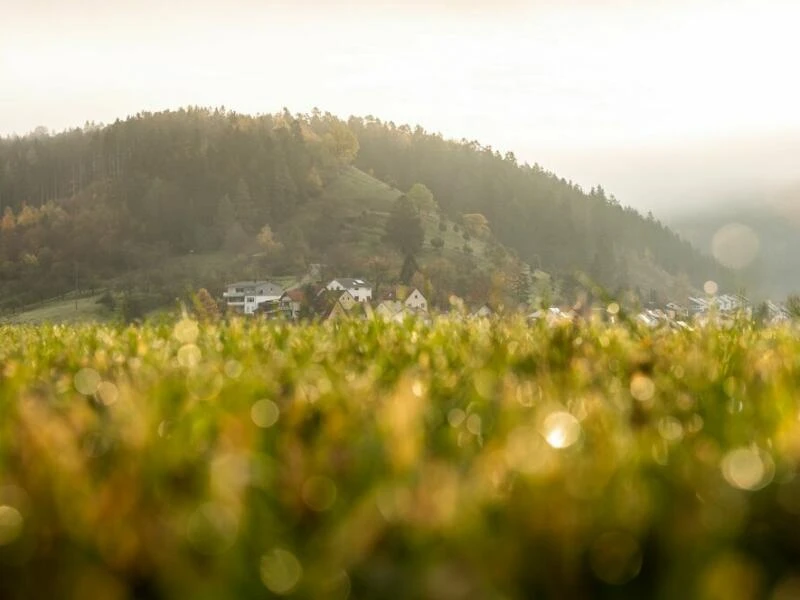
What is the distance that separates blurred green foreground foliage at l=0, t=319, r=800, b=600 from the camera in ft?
3.12

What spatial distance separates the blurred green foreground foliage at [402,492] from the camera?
950 millimetres

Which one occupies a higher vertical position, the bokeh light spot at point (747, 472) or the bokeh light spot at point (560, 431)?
the bokeh light spot at point (747, 472)

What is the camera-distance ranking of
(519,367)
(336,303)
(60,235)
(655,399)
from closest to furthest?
(655,399)
(519,367)
(336,303)
(60,235)

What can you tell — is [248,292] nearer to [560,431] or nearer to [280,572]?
[560,431]

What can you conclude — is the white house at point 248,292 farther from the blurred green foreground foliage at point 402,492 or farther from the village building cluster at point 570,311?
the blurred green foreground foliage at point 402,492

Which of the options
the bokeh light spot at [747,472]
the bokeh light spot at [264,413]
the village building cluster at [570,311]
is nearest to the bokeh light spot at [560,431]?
the bokeh light spot at [747,472]

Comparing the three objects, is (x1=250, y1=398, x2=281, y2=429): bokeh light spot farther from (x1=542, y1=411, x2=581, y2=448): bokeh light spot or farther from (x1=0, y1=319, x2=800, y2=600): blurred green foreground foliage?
(x1=542, y1=411, x2=581, y2=448): bokeh light spot

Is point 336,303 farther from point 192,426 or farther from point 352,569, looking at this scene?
point 352,569

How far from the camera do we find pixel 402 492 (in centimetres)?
112

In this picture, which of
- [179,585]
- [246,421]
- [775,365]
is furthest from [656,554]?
[775,365]

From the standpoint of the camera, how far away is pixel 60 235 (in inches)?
7633

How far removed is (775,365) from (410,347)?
56.1 inches

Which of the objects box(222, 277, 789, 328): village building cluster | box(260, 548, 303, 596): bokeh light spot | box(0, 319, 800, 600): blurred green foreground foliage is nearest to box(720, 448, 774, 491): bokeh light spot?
box(0, 319, 800, 600): blurred green foreground foliage

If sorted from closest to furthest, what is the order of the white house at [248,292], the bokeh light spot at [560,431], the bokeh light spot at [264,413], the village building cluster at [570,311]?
the bokeh light spot at [560,431]
the bokeh light spot at [264,413]
the village building cluster at [570,311]
the white house at [248,292]
